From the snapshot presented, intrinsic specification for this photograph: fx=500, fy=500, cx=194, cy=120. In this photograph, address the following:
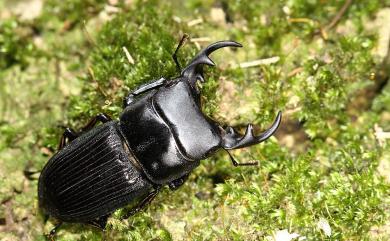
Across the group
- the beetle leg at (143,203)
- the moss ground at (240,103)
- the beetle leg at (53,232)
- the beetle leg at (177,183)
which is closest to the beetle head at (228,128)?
the moss ground at (240,103)

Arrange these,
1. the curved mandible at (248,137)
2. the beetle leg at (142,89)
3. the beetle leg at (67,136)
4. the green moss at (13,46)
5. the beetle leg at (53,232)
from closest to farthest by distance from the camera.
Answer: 1. the curved mandible at (248,137)
2. the beetle leg at (142,89)
3. the beetle leg at (53,232)
4. the beetle leg at (67,136)
5. the green moss at (13,46)

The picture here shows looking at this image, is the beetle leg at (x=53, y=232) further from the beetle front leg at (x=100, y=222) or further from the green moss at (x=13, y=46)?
the green moss at (x=13, y=46)

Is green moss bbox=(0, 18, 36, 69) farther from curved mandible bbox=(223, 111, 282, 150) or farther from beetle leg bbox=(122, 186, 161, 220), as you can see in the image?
curved mandible bbox=(223, 111, 282, 150)

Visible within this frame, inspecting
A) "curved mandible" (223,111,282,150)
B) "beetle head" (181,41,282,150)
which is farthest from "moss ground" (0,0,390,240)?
"curved mandible" (223,111,282,150)

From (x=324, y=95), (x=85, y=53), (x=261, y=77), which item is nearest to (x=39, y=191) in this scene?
(x=85, y=53)

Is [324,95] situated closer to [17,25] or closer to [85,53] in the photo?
[85,53]

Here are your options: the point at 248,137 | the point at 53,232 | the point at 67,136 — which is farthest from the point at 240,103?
the point at 53,232

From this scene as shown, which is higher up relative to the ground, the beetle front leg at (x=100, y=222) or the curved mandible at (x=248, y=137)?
the curved mandible at (x=248, y=137)

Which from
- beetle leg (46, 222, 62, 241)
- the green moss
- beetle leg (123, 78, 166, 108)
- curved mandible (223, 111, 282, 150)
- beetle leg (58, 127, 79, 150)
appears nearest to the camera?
curved mandible (223, 111, 282, 150)
